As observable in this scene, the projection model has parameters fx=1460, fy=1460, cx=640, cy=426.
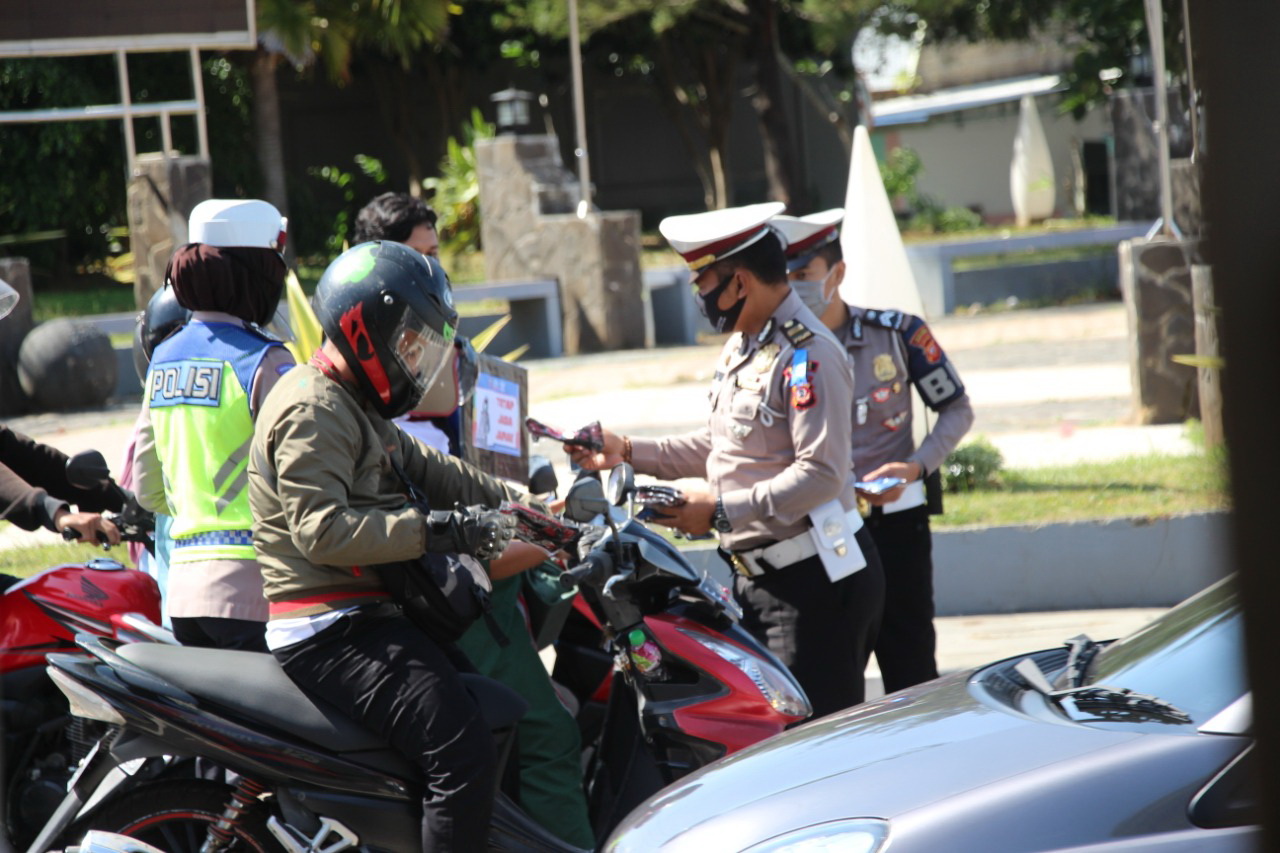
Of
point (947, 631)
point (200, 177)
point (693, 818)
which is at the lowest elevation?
point (947, 631)

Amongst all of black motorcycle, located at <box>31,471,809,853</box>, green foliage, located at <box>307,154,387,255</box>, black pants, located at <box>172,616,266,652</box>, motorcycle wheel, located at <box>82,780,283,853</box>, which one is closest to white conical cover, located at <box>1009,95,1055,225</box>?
green foliage, located at <box>307,154,387,255</box>

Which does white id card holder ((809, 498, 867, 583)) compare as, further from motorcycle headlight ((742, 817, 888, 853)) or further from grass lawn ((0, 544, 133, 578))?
grass lawn ((0, 544, 133, 578))

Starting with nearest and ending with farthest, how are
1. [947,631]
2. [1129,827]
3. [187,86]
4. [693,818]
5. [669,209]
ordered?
[1129,827], [693,818], [947,631], [187,86], [669,209]

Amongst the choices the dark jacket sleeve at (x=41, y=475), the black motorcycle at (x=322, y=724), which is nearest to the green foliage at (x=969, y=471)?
the black motorcycle at (x=322, y=724)

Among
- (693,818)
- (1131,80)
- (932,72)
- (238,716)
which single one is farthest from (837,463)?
(932,72)

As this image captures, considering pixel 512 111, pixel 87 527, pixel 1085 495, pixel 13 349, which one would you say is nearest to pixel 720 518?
pixel 87 527

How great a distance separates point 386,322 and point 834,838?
139 centimetres

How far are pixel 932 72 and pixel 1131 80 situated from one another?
908 inches

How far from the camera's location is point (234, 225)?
11.6 ft

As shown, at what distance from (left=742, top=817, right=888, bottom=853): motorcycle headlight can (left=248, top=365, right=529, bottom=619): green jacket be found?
94 cm

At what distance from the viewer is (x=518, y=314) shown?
16.8 meters

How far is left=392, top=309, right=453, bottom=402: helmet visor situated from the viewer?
3.05 meters

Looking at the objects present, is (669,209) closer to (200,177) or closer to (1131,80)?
(1131,80)

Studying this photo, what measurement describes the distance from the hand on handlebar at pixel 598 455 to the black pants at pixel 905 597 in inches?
40.3
